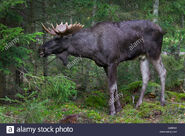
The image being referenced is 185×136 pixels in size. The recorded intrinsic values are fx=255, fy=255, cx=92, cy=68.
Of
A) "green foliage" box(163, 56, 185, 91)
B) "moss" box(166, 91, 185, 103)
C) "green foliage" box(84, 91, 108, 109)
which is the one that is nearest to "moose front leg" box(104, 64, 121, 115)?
"green foliage" box(84, 91, 108, 109)

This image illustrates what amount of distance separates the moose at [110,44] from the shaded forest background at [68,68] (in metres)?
0.51

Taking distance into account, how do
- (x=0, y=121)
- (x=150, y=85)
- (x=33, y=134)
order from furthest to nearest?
(x=150, y=85) → (x=0, y=121) → (x=33, y=134)

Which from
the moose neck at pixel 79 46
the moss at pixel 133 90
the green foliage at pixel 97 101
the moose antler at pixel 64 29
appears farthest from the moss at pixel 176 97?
the moose antler at pixel 64 29

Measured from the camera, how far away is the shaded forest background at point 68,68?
23.4 feet

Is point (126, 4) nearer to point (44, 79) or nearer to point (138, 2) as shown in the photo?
point (138, 2)

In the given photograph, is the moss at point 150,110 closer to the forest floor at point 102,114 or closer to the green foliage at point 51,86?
the forest floor at point 102,114

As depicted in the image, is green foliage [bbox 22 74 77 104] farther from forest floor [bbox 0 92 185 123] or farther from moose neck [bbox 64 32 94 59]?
moose neck [bbox 64 32 94 59]

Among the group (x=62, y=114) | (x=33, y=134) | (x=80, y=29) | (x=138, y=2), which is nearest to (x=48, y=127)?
(x=33, y=134)

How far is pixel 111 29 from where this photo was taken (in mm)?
7609

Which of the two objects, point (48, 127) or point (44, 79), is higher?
point (44, 79)

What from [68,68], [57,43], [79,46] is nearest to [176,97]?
[68,68]

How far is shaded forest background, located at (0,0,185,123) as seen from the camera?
23.4 feet

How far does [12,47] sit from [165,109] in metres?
4.90

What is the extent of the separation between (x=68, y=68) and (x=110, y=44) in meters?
3.16
